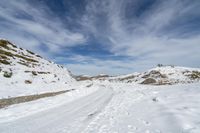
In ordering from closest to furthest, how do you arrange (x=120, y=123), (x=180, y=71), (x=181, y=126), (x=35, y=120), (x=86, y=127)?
1. (x=181, y=126)
2. (x=86, y=127)
3. (x=120, y=123)
4. (x=35, y=120)
5. (x=180, y=71)

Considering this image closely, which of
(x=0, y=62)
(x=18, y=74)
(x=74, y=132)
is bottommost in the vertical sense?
(x=74, y=132)

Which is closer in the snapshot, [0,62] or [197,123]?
[197,123]

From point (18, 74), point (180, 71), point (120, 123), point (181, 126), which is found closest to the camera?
point (181, 126)

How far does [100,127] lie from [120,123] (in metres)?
1.12

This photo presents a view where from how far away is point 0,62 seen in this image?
31656 millimetres

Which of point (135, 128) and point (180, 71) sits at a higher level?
point (180, 71)

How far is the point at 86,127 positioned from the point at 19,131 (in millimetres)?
2626

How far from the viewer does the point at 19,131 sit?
21.9 ft

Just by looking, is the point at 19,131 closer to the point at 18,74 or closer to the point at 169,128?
the point at 169,128

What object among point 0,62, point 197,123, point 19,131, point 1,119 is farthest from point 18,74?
point 197,123

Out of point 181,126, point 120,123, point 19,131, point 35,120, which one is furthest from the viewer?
point 35,120

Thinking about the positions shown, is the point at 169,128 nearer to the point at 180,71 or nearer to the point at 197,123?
the point at 197,123

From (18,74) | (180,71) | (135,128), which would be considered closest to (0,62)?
(18,74)

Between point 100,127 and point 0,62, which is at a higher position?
point 0,62
